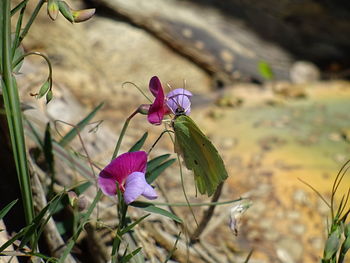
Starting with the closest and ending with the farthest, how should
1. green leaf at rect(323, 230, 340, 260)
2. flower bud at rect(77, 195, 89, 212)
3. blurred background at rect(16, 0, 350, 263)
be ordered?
green leaf at rect(323, 230, 340, 260)
flower bud at rect(77, 195, 89, 212)
blurred background at rect(16, 0, 350, 263)

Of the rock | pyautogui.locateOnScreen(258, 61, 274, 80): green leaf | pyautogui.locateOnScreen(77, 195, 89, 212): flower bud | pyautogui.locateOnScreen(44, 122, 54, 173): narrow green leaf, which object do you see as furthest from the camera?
the rock

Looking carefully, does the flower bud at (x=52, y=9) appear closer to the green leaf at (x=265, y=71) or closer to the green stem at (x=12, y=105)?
the green stem at (x=12, y=105)

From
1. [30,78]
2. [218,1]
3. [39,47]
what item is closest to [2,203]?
[30,78]

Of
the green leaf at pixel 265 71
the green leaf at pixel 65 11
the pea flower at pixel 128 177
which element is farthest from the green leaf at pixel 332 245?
the green leaf at pixel 265 71

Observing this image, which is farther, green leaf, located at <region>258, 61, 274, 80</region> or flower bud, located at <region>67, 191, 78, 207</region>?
green leaf, located at <region>258, 61, 274, 80</region>

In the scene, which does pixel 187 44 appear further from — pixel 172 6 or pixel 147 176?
pixel 147 176

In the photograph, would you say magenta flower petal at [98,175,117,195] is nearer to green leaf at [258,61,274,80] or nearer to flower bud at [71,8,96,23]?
flower bud at [71,8,96,23]

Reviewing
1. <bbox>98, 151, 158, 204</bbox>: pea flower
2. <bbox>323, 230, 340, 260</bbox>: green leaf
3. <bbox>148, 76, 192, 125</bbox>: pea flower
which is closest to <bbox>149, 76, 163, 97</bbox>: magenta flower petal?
<bbox>148, 76, 192, 125</bbox>: pea flower
